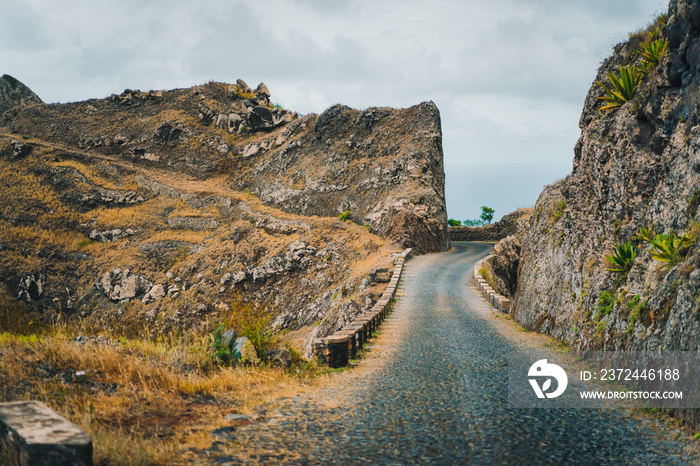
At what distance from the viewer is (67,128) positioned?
54000mm

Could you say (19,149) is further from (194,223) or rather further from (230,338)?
(230,338)

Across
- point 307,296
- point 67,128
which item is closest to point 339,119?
point 307,296

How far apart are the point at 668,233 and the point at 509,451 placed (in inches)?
206

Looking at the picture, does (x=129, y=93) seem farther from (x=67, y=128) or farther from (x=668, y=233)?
(x=668, y=233)

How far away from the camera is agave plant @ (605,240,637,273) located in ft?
27.9

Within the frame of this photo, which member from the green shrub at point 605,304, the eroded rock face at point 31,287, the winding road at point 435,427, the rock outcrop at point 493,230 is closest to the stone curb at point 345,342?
the winding road at point 435,427

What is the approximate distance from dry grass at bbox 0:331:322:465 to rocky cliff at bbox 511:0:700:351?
221 inches

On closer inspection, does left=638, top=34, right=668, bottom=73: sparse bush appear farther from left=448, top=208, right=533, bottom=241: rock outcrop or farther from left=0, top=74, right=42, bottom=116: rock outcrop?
left=0, top=74, right=42, bottom=116: rock outcrop

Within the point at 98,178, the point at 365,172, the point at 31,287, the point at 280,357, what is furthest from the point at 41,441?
the point at 98,178

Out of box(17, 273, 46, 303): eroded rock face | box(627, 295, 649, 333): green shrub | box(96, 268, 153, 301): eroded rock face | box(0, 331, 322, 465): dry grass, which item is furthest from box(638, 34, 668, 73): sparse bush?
box(17, 273, 46, 303): eroded rock face

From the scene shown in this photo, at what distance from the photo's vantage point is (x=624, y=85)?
10375mm

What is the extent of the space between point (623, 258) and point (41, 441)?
9.41m

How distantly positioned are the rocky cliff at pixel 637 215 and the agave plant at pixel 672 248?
0.8 inches

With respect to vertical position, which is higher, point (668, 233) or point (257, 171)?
point (257, 171)
